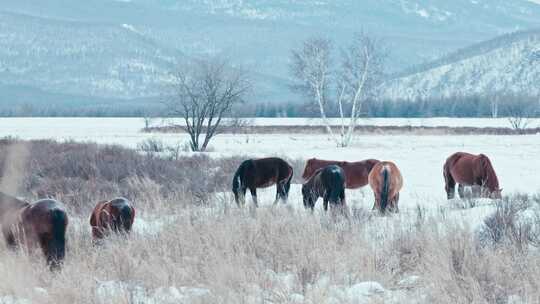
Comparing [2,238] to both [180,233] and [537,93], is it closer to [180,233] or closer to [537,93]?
[180,233]

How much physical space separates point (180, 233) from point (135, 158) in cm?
1353

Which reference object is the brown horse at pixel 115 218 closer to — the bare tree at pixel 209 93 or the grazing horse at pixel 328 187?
the grazing horse at pixel 328 187

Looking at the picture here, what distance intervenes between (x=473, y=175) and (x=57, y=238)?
811cm

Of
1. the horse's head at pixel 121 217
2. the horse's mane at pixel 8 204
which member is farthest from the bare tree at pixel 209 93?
the horse's mane at pixel 8 204

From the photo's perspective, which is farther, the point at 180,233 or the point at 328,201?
the point at 328,201

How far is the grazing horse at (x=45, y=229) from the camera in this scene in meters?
8.92

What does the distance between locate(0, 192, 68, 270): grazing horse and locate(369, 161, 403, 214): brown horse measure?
5229mm

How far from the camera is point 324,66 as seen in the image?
4631cm

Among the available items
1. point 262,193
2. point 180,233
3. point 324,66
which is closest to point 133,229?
point 180,233

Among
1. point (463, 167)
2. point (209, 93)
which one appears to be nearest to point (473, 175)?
point (463, 167)

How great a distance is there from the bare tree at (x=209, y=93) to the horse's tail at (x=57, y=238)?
28.1m

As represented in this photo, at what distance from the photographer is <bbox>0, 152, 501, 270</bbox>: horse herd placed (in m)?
8.98

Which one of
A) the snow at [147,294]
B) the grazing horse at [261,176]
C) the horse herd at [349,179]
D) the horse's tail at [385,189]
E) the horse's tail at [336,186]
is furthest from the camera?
the grazing horse at [261,176]

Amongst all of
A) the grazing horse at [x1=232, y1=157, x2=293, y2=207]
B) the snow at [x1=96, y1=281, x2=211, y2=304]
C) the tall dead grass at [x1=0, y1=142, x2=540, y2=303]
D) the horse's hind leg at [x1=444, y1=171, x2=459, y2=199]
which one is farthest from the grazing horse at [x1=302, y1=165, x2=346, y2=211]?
the snow at [x1=96, y1=281, x2=211, y2=304]
